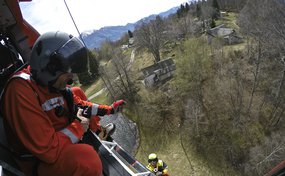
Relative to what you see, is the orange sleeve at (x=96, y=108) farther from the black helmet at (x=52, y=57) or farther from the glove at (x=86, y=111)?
the black helmet at (x=52, y=57)

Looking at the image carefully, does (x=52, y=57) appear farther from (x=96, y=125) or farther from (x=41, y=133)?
(x=96, y=125)

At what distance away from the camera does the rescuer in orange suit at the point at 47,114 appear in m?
3.23

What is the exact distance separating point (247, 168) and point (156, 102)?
17.9 m

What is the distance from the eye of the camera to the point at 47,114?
3.70m

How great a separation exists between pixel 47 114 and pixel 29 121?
1.59ft

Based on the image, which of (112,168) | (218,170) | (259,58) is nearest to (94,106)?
(112,168)

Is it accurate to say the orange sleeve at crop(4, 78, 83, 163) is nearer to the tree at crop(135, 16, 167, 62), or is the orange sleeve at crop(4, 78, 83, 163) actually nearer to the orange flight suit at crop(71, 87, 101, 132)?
the orange flight suit at crop(71, 87, 101, 132)

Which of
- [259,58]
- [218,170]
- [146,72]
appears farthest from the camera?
[146,72]

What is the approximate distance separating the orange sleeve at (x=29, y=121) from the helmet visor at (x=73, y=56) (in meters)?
0.50

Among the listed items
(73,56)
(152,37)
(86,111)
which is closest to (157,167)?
(86,111)

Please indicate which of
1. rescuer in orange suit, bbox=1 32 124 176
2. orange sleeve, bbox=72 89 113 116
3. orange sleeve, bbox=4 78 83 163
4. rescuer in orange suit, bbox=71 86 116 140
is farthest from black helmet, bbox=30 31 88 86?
rescuer in orange suit, bbox=71 86 116 140

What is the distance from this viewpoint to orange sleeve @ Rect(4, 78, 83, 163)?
321 centimetres

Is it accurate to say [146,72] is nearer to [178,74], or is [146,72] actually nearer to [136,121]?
[178,74]

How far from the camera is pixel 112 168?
15.6 feet
